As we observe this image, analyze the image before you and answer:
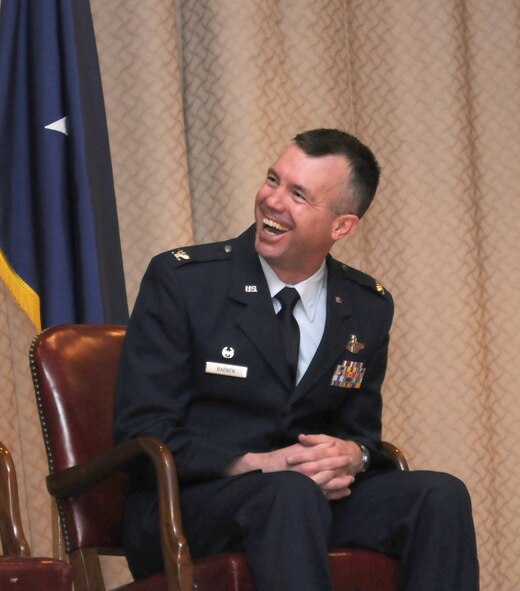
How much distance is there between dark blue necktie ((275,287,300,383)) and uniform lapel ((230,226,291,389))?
1.4 inches

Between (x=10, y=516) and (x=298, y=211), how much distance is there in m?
1.03

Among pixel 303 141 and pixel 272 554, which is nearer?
pixel 272 554

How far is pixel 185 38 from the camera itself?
417 centimetres

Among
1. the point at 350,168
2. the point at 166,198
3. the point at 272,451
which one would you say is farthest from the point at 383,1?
the point at 272,451

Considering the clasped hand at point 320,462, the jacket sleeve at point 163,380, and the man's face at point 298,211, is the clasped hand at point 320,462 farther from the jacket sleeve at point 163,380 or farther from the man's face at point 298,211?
the man's face at point 298,211

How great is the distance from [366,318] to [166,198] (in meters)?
1.20

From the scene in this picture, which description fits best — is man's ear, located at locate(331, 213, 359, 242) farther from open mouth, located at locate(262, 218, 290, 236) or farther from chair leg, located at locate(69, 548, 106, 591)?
chair leg, located at locate(69, 548, 106, 591)

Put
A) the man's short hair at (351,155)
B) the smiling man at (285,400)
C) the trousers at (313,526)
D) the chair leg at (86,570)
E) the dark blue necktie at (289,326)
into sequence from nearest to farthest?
the trousers at (313,526)
the smiling man at (285,400)
the chair leg at (86,570)
the dark blue necktie at (289,326)
the man's short hair at (351,155)

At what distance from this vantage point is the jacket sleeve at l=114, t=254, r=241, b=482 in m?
2.58

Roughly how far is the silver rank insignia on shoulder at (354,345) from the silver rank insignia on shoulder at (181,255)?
470 millimetres

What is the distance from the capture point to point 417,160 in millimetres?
4309

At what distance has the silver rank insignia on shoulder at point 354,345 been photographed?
292cm

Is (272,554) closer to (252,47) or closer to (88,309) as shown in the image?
(88,309)

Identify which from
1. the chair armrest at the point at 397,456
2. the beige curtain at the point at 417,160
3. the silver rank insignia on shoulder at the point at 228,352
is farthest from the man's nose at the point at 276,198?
the beige curtain at the point at 417,160
